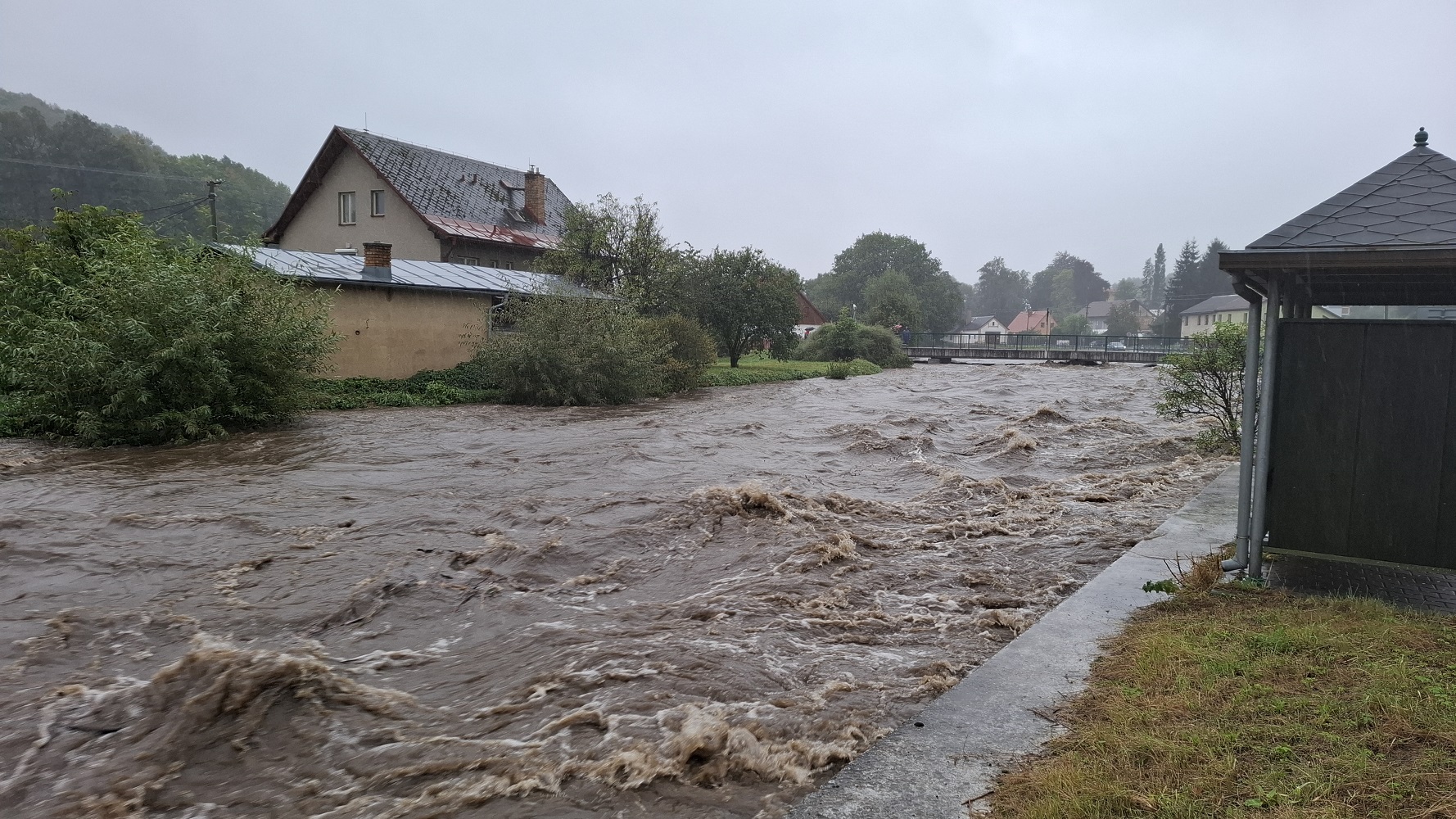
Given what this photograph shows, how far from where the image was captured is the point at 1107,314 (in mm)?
148500

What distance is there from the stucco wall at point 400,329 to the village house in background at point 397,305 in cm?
2

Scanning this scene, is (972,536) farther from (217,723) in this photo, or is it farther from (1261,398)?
(217,723)

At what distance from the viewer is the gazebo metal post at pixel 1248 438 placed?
5.44m

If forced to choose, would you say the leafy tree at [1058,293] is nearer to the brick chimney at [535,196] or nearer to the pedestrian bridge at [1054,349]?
the pedestrian bridge at [1054,349]

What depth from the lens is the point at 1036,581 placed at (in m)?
7.41

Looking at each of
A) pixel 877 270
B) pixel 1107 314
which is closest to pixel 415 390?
pixel 877 270

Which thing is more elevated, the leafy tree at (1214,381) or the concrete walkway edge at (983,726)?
the leafy tree at (1214,381)

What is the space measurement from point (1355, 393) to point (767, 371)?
31.8 m

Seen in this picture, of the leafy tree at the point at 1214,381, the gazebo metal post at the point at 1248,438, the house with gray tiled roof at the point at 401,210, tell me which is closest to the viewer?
the gazebo metal post at the point at 1248,438

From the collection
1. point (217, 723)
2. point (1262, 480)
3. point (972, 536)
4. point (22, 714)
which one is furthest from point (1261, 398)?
point (22, 714)

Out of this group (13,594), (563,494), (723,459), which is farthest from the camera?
(723,459)

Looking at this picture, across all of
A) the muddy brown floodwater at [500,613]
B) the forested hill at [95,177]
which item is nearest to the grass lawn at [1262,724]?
the muddy brown floodwater at [500,613]

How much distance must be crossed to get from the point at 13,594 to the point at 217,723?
3.68m

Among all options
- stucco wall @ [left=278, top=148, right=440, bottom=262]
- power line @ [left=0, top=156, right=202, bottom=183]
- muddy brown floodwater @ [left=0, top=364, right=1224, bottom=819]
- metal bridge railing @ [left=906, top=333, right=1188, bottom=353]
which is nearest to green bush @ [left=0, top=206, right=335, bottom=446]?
muddy brown floodwater @ [left=0, top=364, right=1224, bottom=819]
